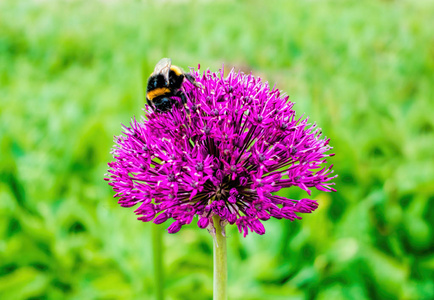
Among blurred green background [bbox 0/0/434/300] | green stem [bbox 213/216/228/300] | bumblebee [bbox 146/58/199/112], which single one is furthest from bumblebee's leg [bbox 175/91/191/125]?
blurred green background [bbox 0/0/434/300]

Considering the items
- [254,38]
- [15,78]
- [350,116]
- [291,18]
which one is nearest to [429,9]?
[291,18]

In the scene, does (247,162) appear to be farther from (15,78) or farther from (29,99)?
(15,78)

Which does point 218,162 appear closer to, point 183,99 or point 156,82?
point 183,99

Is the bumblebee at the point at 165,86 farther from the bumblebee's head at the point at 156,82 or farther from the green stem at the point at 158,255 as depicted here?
the green stem at the point at 158,255

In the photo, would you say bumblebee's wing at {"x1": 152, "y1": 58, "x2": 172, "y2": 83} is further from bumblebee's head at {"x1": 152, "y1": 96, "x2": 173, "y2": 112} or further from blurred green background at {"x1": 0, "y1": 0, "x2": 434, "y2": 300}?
blurred green background at {"x1": 0, "y1": 0, "x2": 434, "y2": 300}

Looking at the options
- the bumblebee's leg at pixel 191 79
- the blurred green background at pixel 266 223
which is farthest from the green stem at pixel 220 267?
the blurred green background at pixel 266 223
